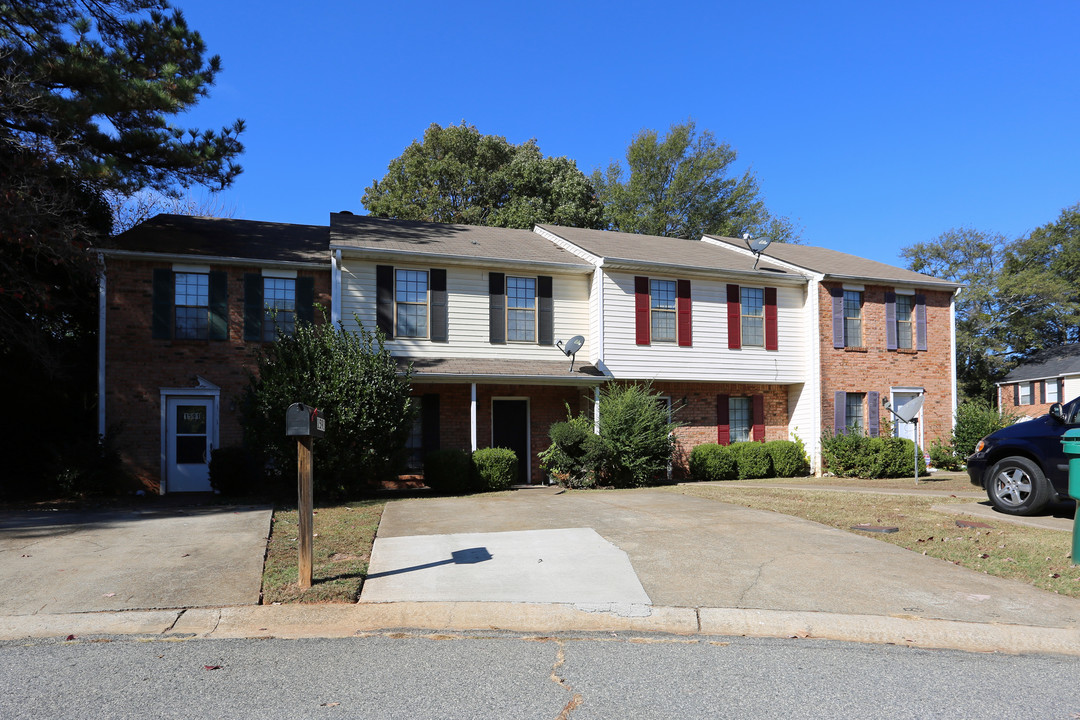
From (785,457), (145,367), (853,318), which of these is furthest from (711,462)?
(145,367)

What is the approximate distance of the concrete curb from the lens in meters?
5.38

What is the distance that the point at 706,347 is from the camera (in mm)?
18984

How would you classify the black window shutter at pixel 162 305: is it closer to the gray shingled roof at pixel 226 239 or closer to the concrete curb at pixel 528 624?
the gray shingled roof at pixel 226 239

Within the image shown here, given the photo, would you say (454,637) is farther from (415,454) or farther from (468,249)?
(468,249)

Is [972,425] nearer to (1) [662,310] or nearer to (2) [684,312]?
(2) [684,312]

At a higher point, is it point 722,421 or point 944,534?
point 722,421

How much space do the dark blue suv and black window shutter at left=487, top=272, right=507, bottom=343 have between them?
33.4 feet

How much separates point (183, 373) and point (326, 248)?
4376mm

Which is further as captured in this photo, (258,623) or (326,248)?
(326,248)

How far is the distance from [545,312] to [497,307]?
4.00 feet

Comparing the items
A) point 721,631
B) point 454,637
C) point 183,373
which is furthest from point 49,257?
point 721,631

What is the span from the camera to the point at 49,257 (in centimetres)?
1298

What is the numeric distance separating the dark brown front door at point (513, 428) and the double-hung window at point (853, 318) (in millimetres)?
9187

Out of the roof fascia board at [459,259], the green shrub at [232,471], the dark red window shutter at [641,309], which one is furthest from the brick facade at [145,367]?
the dark red window shutter at [641,309]
